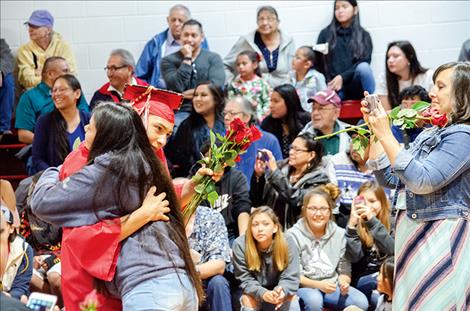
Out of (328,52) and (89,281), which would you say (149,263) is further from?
(328,52)

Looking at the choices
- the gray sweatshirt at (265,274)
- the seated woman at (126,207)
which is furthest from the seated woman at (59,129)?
the seated woman at (126,207)

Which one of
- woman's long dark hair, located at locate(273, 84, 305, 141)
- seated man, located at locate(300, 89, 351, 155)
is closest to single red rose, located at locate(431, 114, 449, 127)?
seated man, located at locate(300, 89, 351, 155)

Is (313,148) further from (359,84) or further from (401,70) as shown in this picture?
(359,84)

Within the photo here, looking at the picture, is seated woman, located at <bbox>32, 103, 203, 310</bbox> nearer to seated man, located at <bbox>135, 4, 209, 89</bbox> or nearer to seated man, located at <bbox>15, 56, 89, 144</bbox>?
seated man, located at <bbox>15, 56, 89, 144</bbox>

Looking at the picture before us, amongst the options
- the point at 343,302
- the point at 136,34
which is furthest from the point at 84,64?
the point at 343,302

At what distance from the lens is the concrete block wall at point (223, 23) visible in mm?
8117

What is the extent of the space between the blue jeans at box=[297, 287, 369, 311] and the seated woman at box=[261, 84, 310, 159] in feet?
5.66

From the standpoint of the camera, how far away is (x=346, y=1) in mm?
7785

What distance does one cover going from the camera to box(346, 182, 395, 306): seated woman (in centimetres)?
538

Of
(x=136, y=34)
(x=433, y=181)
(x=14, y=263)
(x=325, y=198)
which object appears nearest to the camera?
(x=433, y=181)

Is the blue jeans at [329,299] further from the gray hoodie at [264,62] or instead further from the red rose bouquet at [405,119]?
the gray hoodie at [264,62]

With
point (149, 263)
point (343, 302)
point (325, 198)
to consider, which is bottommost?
point (343, 302)

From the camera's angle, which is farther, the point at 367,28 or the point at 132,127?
the point at 367,28

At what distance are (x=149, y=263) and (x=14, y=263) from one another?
1.98 meters
